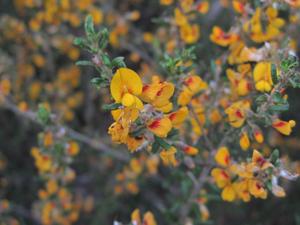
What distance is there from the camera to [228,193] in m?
1.74

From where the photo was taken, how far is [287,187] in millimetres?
3090

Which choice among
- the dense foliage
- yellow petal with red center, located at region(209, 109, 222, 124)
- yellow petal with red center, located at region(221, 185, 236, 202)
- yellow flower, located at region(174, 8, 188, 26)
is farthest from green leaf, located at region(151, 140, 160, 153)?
yellow flower, located at region(174, 8, 188, 26)

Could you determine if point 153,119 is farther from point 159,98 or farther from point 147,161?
point 147,161

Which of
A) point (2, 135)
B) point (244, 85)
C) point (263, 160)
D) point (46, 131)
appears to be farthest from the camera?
point (2, 135)

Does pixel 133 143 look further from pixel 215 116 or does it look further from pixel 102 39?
pixel 215 116

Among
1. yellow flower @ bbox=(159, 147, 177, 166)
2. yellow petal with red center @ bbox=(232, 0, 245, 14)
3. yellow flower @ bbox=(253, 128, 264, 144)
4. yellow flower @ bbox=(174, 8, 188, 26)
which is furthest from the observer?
yellow flower @ bbox=(174, 8, 188, 26)

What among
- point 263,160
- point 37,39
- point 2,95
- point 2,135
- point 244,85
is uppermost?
point 37,39

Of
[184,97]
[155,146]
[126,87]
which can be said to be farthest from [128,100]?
[184,97]

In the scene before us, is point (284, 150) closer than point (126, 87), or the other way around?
point (126, 87)

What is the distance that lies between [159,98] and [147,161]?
1.27 metres

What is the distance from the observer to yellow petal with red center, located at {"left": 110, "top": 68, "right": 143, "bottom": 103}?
131 centimetres

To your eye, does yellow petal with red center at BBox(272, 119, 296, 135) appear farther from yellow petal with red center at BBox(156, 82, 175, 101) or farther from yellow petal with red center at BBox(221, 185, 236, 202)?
yellow petal with red center at BBox(156, 82, 175, 101)

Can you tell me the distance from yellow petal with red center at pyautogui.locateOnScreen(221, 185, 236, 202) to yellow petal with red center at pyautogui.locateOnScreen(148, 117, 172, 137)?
448 millimetres

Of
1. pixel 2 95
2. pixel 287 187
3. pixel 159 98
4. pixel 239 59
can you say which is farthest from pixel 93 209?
pixel 159 98
